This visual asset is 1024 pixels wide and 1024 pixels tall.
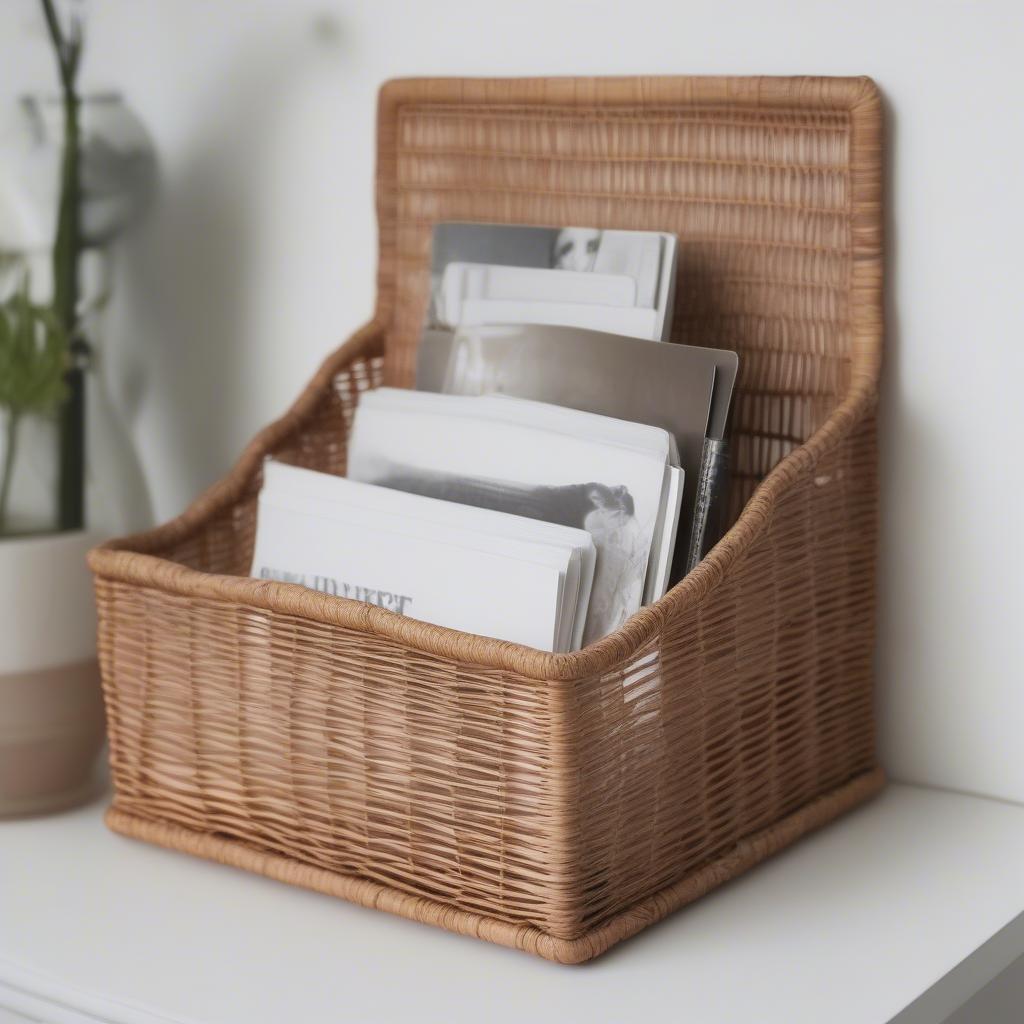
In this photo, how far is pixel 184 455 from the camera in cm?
132

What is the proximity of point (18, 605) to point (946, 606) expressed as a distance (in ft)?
2.08

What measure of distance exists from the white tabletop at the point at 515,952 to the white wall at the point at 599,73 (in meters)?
0.15

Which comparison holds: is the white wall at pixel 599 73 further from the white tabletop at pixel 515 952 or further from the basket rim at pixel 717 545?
the white tabletop at pixel 515 952

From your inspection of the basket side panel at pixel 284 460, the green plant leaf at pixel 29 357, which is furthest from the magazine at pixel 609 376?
the green plant leaf at pixel 29 357

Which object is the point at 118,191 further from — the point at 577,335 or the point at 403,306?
the point at 577,335

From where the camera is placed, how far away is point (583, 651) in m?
0.71

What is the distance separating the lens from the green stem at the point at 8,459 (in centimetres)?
102

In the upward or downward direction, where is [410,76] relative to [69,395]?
upward

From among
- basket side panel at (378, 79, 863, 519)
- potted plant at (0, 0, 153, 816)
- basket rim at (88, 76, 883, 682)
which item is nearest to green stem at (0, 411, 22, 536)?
potted plant at (0, 0, 153, 816)

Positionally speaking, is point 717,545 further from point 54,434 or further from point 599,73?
point 54,434

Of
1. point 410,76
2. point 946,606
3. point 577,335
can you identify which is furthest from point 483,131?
point 946,606

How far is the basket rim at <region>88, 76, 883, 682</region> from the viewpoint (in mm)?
737

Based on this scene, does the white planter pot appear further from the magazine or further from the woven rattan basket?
the magazine

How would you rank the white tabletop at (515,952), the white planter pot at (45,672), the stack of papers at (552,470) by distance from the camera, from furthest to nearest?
the white planter pot at (45,672), the stack of papers at (552,470), the white tabletop at (515,952)
